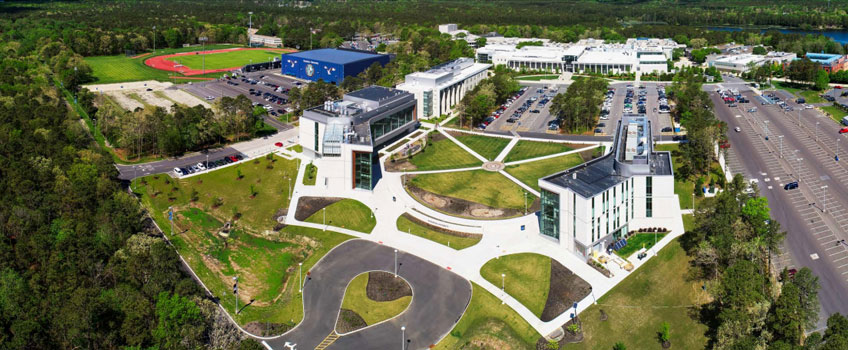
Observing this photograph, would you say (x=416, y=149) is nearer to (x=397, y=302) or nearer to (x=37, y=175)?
(x=397, y=302)

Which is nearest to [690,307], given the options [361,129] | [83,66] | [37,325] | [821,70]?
[361,129]

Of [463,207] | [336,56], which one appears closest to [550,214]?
[463,207]

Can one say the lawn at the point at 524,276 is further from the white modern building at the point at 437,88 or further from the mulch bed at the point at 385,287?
the white modern building at the point at 437,88

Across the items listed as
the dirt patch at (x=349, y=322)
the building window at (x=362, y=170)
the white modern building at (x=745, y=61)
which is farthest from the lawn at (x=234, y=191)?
the white modern building at (x=745, y=61)

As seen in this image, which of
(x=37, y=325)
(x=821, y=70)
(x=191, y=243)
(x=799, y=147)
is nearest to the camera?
(x=37, y=325)

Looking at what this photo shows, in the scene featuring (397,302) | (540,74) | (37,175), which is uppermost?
(540,74)

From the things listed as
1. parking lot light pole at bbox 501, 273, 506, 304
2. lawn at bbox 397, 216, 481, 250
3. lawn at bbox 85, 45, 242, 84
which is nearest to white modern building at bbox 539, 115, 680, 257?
lawn at bbox 397, 216, 481, 250

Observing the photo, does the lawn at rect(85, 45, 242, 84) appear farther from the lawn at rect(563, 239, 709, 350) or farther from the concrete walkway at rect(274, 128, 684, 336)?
the lawn at rect(563, 239, 709, 350)
